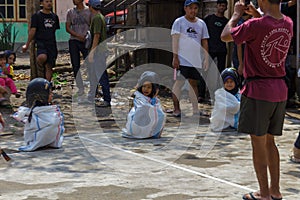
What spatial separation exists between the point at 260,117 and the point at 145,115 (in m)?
3.03

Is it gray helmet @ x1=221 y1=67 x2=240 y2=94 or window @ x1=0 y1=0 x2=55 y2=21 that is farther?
window @ x1=0 y1=0 x2=55 y2=21

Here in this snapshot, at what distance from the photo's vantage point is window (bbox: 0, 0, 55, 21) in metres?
23.7

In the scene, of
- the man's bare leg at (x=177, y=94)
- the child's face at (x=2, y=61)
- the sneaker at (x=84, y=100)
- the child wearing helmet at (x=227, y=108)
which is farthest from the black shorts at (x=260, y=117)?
the child's face at (x=2, y=61)

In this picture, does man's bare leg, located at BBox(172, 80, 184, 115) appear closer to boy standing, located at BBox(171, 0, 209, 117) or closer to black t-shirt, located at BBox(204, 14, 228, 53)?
boy standing, located at BBox(171, 0, 209, 117)

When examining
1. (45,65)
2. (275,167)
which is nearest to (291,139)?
(275,167)

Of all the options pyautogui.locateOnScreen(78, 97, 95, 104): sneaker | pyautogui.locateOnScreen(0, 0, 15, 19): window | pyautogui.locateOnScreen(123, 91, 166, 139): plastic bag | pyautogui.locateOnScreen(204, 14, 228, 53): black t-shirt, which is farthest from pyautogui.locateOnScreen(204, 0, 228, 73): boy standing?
pyautogui.locateOnScreen(0, 0, 15, 19): window

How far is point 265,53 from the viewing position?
472cm

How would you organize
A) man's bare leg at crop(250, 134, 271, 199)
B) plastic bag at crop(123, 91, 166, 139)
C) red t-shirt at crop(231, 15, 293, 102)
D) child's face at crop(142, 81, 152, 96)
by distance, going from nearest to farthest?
red t-shirt at crop(231, 15, 293, 102) → man's bare leg at crop(250, 134, 271, 199) → plastic bag at crop(123, 91, 166, 139) → child's face at crop(142, 81, 152, 96)

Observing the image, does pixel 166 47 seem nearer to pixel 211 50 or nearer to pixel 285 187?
pixel 211 50

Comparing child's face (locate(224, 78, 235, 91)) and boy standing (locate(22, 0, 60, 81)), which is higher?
boy standing (locate(22, 0, 60, 81))

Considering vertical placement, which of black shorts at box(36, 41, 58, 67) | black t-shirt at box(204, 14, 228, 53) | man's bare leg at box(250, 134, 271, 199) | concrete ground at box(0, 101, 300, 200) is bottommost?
concrete ground at box(0, 101, 300, 200)

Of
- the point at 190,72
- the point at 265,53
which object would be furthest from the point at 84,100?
the point at 265,53

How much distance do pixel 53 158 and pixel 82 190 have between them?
1359 mm

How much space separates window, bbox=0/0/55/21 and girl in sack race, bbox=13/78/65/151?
56.8ft
